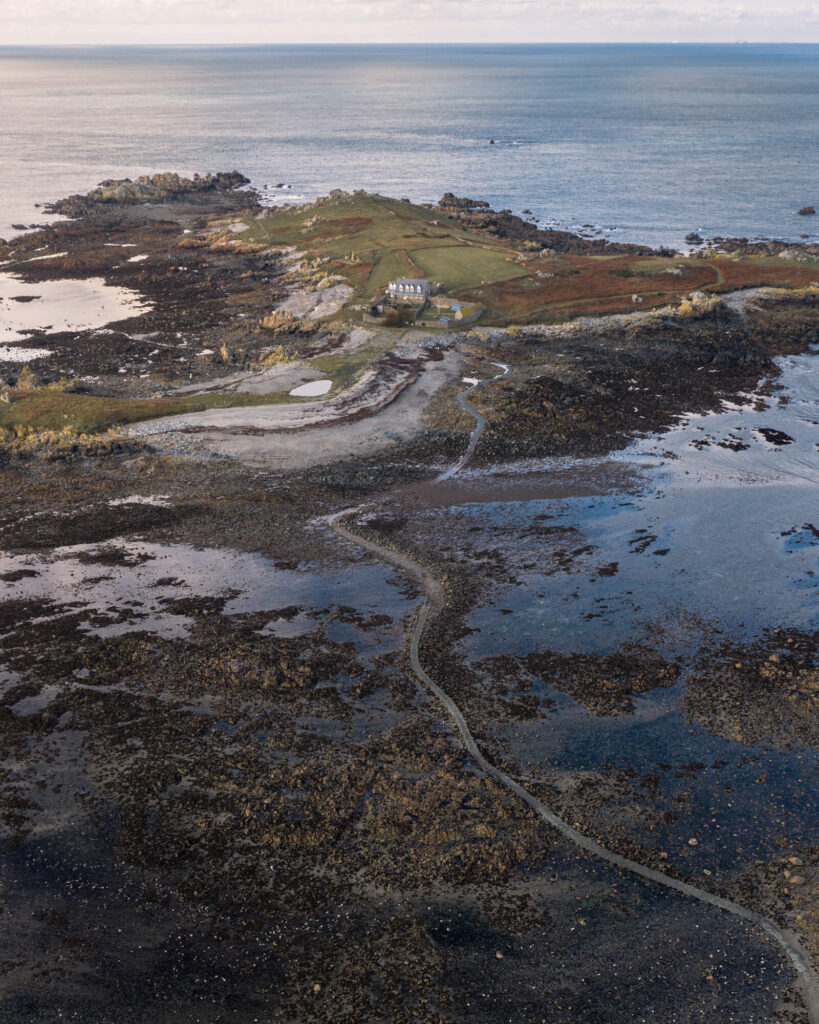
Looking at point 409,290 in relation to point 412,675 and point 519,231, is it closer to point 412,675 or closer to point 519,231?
point 519,231

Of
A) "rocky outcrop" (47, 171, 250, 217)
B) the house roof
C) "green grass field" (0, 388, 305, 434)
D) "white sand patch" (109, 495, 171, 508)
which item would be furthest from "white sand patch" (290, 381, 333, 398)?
"rocky outcrop" (47, 171, 250, 217)

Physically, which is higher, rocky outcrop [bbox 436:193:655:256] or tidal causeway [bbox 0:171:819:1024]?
rocky outcrop [bbox 436:193:655:256]

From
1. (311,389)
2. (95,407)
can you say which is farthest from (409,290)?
(95,407)

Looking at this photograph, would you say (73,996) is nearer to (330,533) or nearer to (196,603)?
(196,603)

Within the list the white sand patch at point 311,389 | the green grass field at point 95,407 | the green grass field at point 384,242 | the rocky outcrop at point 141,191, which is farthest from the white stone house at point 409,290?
the rocky outcrop at point 141,191

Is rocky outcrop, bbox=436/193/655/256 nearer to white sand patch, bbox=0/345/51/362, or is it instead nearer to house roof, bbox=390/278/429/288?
house roof, bbox=390/278/429/288

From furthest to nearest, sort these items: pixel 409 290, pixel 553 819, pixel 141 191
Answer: pixel 141 191, pixel 409 290, pixel 553 819
